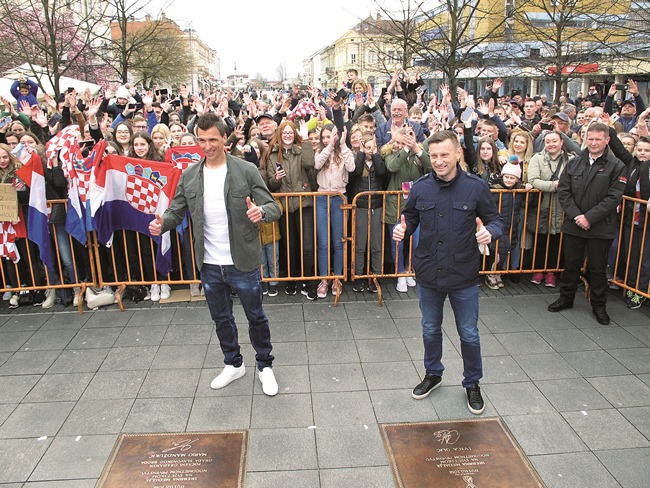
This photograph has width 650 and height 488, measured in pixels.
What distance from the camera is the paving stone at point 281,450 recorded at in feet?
11.5

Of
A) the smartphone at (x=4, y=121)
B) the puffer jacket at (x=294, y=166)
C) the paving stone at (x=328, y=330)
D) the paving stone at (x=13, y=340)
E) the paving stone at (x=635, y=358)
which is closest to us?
the paving stone at (x=635, y=358)

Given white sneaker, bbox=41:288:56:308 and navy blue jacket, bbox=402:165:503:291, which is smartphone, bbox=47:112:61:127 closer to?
white sneaker, bbox=41:288:56:308

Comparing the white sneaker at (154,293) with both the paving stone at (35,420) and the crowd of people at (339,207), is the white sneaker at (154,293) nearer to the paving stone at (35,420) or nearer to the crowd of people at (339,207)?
the crowd of people at (339,207)

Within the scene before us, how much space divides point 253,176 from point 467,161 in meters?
3.56

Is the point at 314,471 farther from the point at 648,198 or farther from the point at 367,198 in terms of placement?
the point at 648,198

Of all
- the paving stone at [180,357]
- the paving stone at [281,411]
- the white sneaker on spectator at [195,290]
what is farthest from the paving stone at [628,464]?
the white sneaker on spectator at [195,290]

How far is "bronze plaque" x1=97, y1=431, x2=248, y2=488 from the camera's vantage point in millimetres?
3328

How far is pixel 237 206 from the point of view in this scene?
4.02 metres

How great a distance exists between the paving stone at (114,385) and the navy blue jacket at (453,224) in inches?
106

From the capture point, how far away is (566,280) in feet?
19.7

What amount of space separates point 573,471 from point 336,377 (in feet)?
6.46

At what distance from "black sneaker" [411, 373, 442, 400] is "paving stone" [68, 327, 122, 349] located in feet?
10.1

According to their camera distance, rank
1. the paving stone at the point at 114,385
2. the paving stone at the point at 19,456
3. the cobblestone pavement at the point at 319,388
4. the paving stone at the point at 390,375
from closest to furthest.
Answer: the paving stone at the point at 19,456
the cobblestone pavement at the point at 319,388
the paving stone at the point at 114,385
the paving stone at the point at 390,375

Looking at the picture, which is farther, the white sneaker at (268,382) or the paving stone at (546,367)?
the paving stone at (546,367)
